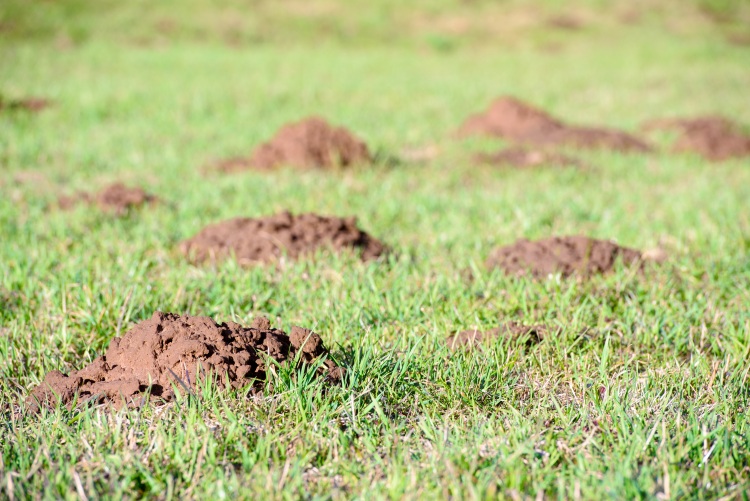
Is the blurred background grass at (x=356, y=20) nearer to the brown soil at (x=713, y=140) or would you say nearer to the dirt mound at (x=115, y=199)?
the brown soil at (x=713, y=140)

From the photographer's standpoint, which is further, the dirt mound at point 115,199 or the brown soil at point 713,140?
the brown soil at point 713,140

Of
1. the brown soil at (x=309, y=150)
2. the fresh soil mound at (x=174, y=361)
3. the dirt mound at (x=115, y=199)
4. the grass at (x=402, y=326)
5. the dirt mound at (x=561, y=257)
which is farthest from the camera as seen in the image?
the brown soil at (x=309, y=150)

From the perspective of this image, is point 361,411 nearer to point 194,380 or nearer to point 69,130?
point 194,380

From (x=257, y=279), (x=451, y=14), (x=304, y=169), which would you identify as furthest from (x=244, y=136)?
(x=451, y=14)

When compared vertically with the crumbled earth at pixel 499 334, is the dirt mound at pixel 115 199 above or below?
below

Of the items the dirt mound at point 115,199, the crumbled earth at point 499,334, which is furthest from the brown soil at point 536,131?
the crumbled earth at point 499,334

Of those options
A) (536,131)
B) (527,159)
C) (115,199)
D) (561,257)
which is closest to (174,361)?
(561,257)

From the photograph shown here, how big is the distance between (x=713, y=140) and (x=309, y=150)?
4088mm

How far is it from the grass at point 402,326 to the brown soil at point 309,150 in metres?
0.28

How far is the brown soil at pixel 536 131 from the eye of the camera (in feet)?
23.9

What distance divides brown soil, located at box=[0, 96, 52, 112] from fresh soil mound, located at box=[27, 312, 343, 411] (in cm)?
646

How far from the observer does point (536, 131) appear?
761cm

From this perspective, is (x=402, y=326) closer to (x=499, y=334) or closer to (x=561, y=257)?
(x=499, y=334)

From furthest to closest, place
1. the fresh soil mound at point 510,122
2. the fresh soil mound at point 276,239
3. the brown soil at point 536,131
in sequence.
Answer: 1. the fresh soil mound at point 510,122
2. the brown soil at point 536,131
3. the fresh soil mound at point 276,239
